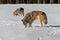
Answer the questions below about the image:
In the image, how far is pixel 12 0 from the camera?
3459 cm

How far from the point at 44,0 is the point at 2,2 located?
615cm

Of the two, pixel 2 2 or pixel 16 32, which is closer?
pixel 16 32

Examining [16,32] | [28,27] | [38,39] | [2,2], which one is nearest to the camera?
[38,39]

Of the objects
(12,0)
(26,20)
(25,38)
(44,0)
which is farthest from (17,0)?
(25,38)

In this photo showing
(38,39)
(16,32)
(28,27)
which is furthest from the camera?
(28,27)

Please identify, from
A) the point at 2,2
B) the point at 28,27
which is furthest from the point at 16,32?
the point at 2,2

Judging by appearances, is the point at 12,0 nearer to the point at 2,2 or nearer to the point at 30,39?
the point at 2,2

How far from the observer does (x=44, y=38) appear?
7.05 m

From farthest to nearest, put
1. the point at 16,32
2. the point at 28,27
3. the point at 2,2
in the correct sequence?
the point at 2,2 → the point at 28,27 → the point at 16,32

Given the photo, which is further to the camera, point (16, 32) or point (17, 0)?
point (17, 0)

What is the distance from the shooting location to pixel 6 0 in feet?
114

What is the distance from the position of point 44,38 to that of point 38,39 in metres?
0.24

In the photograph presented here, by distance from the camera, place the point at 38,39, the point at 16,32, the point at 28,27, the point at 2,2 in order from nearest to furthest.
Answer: the point at 38,39, the point at 16,32, the point at 28,27, the point at 2,2

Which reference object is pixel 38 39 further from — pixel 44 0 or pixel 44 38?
pixel 44 0
